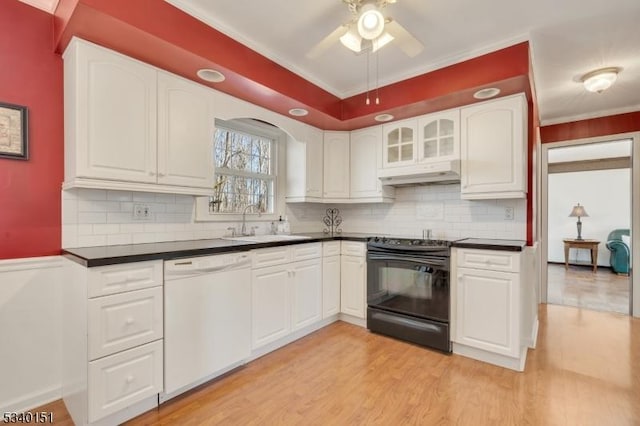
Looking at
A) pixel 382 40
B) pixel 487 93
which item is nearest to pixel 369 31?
pixel 382 40

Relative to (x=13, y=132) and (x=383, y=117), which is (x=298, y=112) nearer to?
(x=383, y=117)

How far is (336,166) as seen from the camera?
3648 millimetres

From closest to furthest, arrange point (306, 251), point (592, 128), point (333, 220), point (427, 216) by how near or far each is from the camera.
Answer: point (306, 251)
point (427, 216)
point (592, 128)
point (333, 220)

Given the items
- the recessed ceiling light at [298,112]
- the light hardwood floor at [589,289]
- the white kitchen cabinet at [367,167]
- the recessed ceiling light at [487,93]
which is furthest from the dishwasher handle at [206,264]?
the light hardwood floor at [589,289]

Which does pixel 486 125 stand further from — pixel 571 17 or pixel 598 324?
pixel 598 324

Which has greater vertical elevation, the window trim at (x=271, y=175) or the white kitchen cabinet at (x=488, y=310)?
the window trim at (x=271, y=175)

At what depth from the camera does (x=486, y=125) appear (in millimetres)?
2699

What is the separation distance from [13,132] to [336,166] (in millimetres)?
2705

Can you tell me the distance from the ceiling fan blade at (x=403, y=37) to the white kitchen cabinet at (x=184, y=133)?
1.45 meters

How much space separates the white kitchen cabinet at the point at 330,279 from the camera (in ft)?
10.4

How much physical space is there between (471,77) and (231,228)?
2466 millimetres

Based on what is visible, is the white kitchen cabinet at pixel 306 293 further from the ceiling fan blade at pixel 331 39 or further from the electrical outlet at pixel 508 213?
the electrical outlet at pixel 508 213

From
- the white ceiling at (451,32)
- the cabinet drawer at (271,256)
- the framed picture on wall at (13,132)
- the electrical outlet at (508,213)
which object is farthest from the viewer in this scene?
the electrical outlet at (508,213)

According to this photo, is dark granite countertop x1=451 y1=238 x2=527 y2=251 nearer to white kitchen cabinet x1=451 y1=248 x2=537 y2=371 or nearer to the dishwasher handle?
white kitchen cabinet x1=451 y1=248 x2=537 y2=371
